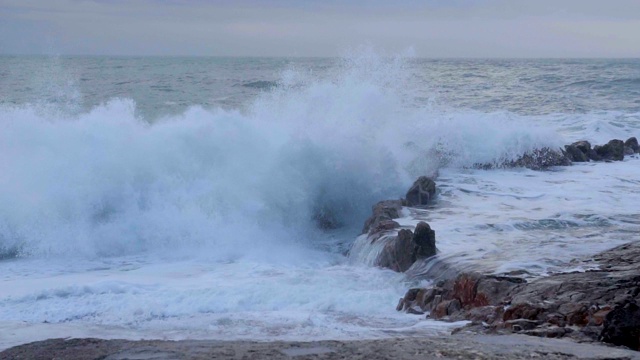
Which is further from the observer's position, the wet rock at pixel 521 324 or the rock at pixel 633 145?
the rock at pixel 633 145

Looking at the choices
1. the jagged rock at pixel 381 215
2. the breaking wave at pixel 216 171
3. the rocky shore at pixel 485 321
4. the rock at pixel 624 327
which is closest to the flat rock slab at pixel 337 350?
the rocky shore at pixel 485 321

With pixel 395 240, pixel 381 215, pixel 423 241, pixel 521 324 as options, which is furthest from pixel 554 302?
pixel 381 215

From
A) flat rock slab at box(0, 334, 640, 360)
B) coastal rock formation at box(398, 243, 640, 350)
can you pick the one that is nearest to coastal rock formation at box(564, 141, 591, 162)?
coastal rock formation at box(398, 243, 640, 350)

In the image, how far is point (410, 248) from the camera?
9008mm

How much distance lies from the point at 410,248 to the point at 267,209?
4056 millimetres

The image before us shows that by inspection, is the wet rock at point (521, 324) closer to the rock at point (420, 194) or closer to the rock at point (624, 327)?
the rock at point (624, 327)

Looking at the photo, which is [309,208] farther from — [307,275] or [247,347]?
[247,347]

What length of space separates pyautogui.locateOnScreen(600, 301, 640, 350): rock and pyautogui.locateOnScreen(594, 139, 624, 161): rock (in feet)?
42.1

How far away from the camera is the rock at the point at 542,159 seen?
1636 cm

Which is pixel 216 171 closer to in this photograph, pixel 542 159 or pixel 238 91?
pixel 542 159

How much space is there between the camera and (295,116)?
15602 millimetres

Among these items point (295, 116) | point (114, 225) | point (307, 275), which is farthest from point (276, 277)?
point (295, 116)

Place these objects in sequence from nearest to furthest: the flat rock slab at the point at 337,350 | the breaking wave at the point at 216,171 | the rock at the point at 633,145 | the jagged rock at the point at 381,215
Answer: the flat rock slab at the point at 337,350 < the jagged rock at the point at 381,215 < the breaking wave at the point at 216,171 < the rock at the point at 633,145

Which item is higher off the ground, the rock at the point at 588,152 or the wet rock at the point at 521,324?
the wet rock at the point at 521,324
